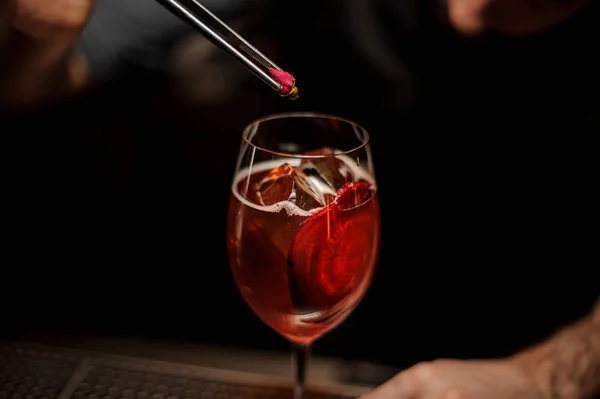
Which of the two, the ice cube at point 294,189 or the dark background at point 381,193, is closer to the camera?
the ice cube at point 294,189

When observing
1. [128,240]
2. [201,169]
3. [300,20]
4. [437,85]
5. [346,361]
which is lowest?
[346,361]

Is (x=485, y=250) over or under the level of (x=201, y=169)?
under

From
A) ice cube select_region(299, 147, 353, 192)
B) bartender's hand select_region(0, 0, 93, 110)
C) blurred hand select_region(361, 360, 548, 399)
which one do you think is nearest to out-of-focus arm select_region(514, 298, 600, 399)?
blurred hand select_region(361, 360, 548, 399)

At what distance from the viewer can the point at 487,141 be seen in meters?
1.29

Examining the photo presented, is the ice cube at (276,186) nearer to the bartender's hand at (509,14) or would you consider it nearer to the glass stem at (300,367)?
the glass stem at (300,367)

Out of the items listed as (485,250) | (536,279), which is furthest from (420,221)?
(536,279)

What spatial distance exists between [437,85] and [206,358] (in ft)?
2.28

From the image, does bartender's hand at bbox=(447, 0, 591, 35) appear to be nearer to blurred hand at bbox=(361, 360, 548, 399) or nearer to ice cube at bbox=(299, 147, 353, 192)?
ice cube at bbox=(299, 147, 353, 192)

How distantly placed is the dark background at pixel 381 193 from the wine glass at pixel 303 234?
0.40 m

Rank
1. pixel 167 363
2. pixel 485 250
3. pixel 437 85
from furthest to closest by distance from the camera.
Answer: pixel 485 250 → pixel 437 85 → pixel 167 363

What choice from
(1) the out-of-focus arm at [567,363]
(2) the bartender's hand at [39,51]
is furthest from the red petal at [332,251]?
(2) the bartender's hand at [39,51]

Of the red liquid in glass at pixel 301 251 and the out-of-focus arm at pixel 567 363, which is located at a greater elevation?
the red liquid in glass at pixel 301 251

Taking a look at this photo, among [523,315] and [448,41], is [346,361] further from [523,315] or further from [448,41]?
[448,41]

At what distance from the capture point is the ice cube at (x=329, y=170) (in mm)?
822
